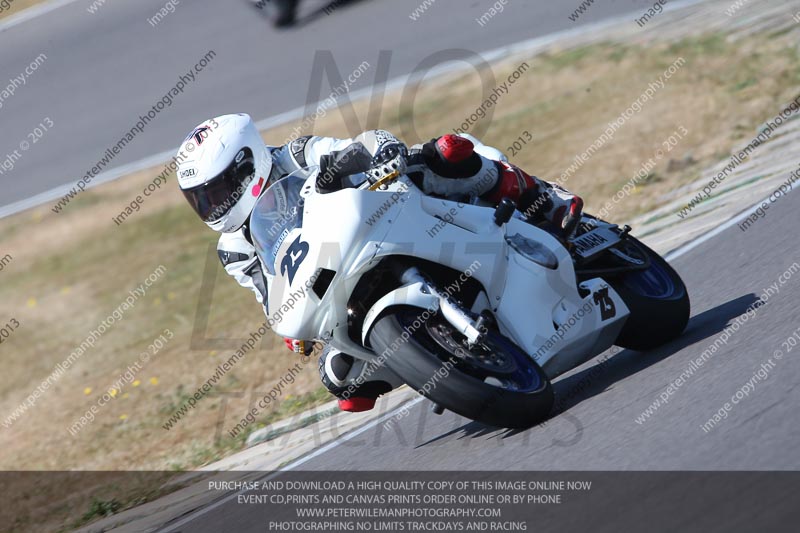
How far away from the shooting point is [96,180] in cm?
1385

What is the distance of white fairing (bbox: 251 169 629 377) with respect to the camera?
200 inches

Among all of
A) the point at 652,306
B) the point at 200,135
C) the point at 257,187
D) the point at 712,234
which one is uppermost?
the point at 200,135

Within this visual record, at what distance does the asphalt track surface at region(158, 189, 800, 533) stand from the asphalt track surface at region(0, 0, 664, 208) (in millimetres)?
6771

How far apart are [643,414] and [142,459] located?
14.7 feet

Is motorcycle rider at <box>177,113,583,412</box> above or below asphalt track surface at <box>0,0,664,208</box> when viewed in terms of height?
above

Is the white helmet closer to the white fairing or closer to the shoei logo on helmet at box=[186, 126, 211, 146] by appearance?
the shoei logo on helmet at box=[186, 126, 211, 146]

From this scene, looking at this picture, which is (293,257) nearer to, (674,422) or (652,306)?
(674,422)

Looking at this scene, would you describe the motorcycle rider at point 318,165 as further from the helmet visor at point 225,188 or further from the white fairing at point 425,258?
the white fairing at point 425,258

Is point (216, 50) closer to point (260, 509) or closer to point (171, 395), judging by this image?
point (171, 395)

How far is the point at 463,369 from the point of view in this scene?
488 centimetres

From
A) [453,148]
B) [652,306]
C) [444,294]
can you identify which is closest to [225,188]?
[453,148]

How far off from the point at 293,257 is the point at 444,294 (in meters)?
0.73

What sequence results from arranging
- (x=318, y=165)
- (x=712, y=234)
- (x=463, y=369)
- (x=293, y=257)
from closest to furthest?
1. (x=463, y=369)
2. (x=293, y=257)
3. (x=318, y=165)
4. (x=712, y=234)

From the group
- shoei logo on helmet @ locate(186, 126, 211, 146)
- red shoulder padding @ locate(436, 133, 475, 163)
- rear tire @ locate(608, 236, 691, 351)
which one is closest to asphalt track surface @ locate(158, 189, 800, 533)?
rear tire @ locate(608, 236, 691, 351)
